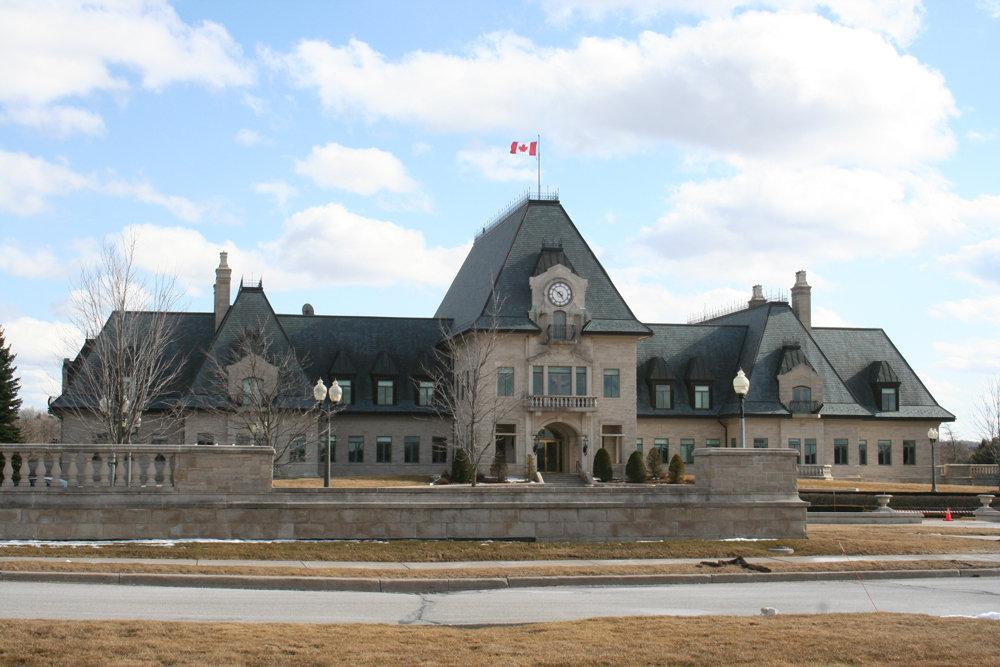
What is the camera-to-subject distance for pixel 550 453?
54.3m

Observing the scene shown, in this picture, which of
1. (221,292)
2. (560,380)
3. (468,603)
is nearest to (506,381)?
(560,380)

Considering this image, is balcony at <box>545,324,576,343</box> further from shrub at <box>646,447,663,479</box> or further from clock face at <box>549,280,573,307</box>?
shrub at <box>646,447,663,479</box>

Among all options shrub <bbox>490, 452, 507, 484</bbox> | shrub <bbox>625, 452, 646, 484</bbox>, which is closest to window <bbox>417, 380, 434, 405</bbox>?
shrub <bbox>490, 452, 507, 484</bbox>

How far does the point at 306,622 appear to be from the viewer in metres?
12.4

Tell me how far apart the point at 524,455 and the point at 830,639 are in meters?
39.7

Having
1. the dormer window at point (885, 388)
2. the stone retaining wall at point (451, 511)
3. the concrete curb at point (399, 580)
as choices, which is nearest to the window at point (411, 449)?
the dormer window at point (885, 388)

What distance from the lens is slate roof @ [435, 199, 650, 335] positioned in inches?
2030

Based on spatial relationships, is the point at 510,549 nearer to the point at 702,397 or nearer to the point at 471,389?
the point at 471,389

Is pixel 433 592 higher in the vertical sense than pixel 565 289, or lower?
lower

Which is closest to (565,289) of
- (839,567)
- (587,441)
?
(587,441)

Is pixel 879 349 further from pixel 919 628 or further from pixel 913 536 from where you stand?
pixel 919 628

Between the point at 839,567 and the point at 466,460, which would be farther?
the point at 466,460

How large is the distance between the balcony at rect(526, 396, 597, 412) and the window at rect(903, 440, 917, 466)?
2302 centimetres

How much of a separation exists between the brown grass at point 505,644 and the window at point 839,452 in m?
48.0
